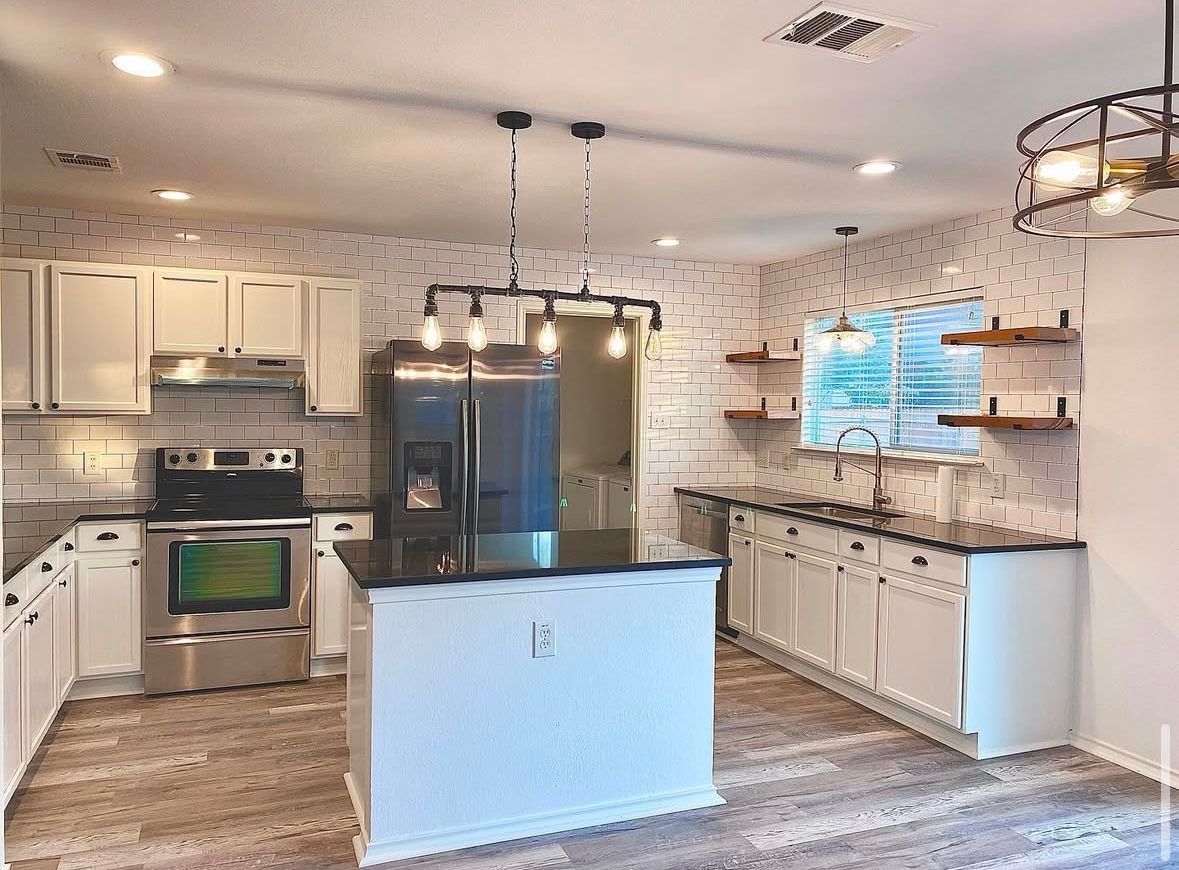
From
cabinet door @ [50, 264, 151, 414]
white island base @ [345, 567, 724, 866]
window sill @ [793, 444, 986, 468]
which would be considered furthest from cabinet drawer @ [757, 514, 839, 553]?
cabinet door @ [50, 264, 151, 414]

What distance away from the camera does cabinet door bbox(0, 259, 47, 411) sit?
439cm

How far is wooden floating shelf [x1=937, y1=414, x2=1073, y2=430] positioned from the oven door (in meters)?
3.25

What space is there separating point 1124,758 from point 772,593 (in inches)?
72.3

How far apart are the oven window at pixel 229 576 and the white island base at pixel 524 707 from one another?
1.52m

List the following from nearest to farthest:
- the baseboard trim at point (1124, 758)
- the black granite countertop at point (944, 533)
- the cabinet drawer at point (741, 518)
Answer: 1. the baseboard trim at point (1124, 758)
2. the black granite countertop at point (944, 533)
3. the cabinet drawer at point (741, 518)

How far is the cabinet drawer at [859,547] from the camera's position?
13.9 ft

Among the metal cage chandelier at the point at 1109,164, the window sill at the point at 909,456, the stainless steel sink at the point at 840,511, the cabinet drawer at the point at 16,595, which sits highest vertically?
the metal cage chandelier at the point at 1109,164

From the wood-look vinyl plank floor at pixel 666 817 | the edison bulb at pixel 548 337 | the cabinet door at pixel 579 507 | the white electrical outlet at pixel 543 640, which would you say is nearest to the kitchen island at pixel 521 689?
the white electrical outlet at pixel 543 640

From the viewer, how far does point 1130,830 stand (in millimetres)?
3131

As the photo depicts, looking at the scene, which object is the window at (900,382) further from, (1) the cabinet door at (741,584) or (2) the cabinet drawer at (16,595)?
(2) the cabinet drawer at (16,595)

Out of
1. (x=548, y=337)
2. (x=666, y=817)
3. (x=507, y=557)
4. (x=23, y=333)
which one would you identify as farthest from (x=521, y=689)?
(x=23, y=333)

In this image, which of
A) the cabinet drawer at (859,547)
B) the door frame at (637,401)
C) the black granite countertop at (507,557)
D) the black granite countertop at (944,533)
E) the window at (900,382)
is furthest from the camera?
the door frame at (637,401)

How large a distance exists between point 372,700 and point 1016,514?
3.05 m

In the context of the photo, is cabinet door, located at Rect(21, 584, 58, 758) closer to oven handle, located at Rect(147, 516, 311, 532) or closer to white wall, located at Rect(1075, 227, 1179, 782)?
oven handle, located at Rect(147, 516, 311, 532)
